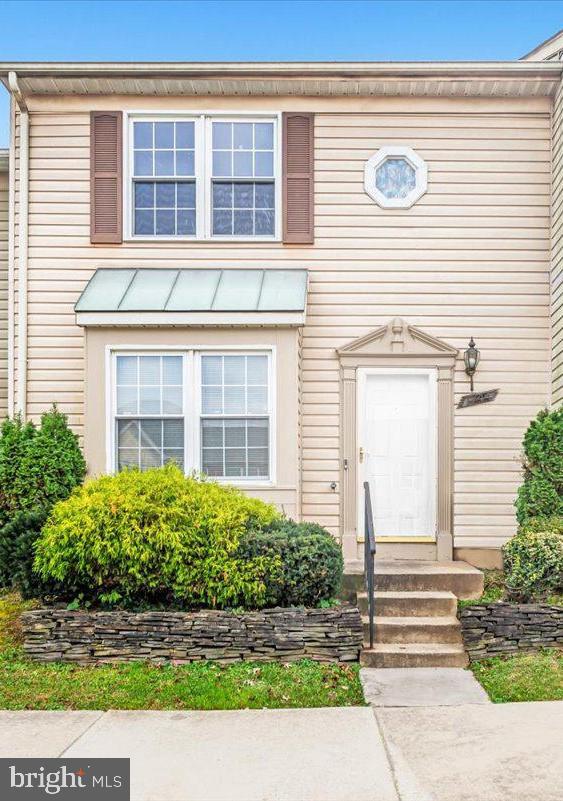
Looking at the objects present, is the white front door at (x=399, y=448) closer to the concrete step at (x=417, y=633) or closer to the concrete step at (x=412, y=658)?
the concrete step at (x=417, y=633)

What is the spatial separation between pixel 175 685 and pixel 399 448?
156 inches

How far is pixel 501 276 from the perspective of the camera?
8.48 metres

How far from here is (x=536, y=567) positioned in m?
6.47

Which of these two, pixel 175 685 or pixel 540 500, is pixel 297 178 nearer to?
pixel 540 500

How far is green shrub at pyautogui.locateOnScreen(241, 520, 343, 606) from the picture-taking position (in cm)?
608

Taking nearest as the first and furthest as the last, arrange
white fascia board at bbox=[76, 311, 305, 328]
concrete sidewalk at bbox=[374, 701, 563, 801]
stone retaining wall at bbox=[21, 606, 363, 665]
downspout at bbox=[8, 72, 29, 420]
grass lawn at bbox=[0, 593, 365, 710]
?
concrete sidewalk at bbox=[374, 701, 563, 801], grass lawn at bbox=[0, 593, 365, 710], stone retaining wall at bbox=[21, 606, 363, 665], white fascia board at bbox=[76, 311, 305, 328], downspout at bbox=[8, 72, 29, 420]

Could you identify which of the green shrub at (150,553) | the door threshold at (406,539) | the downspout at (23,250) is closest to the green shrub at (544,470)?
the door threshold at (406,539)

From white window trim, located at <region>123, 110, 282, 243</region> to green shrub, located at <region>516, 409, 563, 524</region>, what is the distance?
3540 mm

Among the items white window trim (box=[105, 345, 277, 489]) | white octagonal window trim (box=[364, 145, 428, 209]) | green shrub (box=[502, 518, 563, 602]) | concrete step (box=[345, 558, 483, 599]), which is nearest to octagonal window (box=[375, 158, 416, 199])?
white octagonal window trim (box=[364, 145, 428, 209])

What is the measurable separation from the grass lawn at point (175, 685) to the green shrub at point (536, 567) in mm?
1711

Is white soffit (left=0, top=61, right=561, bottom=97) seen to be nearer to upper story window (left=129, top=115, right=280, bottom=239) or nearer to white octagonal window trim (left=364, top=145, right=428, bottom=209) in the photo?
upper story window (left=129, top=115, right=280, bottom=239)

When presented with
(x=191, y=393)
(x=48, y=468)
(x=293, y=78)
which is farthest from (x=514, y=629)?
(x=293, y=78)

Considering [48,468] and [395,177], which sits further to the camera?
[395,177]

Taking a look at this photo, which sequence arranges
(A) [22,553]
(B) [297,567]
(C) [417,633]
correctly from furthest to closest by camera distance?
(A) [22,553]
(C) [417,633]
(B) [297,567]
